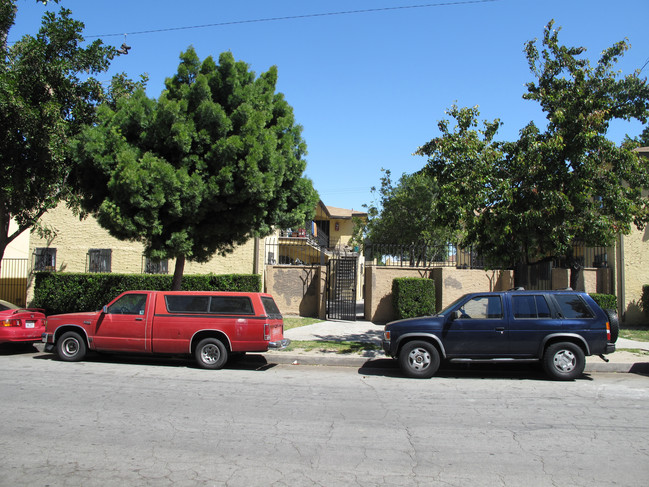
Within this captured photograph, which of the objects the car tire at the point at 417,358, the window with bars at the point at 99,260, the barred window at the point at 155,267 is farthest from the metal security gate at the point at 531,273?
the window with bars at the point at 99,260

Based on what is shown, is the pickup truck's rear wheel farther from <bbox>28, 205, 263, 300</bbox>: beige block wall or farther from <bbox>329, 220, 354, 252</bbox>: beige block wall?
<bbox>329, 220, 354, 252</bbox>: beige block wall

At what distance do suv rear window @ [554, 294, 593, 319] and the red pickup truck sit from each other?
5.35 metres

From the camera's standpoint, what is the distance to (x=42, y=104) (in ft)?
37.8

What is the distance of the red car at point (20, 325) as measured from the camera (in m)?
10.5

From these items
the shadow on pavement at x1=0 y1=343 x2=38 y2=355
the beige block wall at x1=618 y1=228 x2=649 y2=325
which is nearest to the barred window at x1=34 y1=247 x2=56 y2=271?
the shadow on pavement at x1=0 y1=343 x2=38 y2=355

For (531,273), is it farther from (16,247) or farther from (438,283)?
(16,247)

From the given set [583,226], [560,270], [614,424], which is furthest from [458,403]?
[560,270]

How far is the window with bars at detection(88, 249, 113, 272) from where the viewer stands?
1830 cm

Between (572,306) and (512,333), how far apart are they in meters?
1.26

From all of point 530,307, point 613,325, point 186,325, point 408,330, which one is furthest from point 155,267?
point 613,325

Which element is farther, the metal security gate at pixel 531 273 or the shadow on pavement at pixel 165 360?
the metal security gate at pixel 531 273

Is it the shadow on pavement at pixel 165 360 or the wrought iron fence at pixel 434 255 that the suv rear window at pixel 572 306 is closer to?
the shadow on pavement at pixel 165 360

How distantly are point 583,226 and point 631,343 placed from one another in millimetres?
4307

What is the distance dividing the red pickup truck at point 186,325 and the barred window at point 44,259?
939cm
